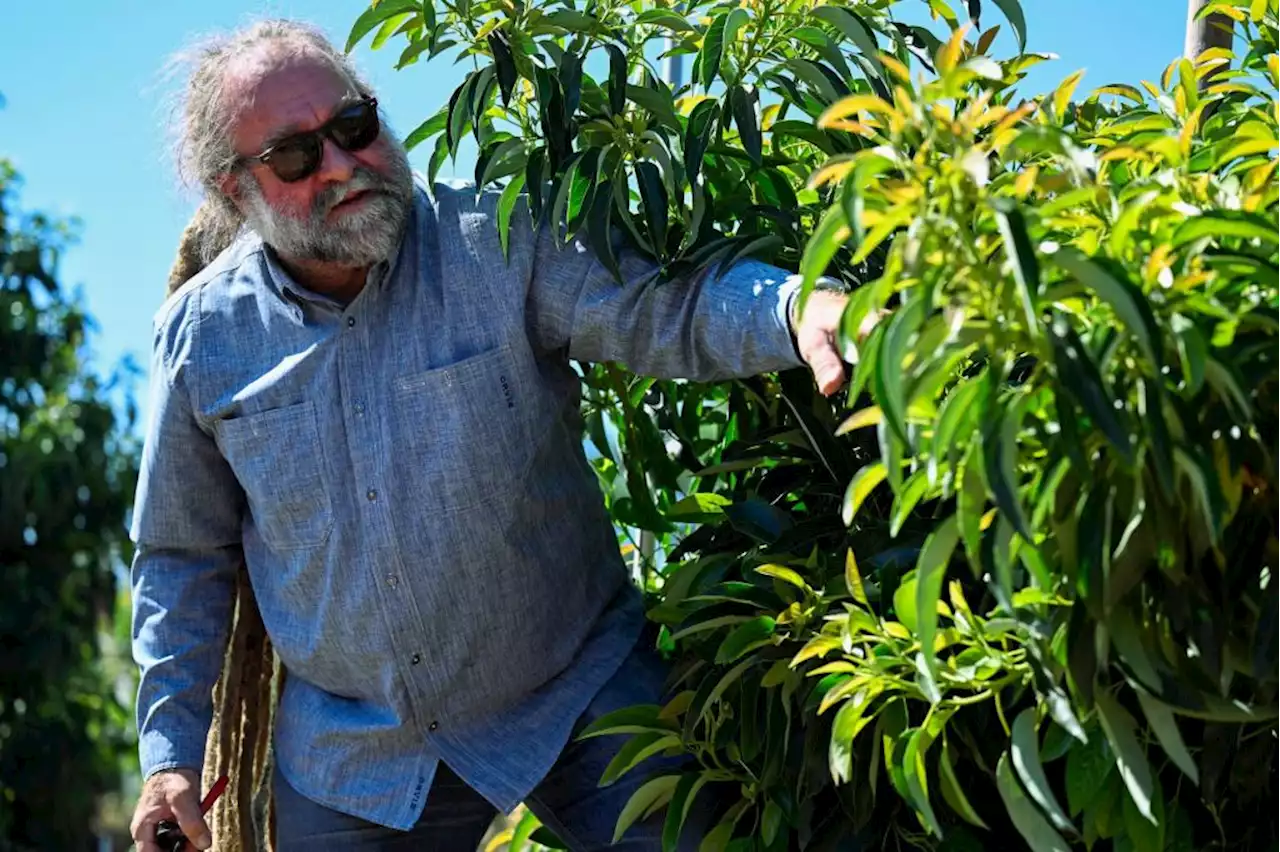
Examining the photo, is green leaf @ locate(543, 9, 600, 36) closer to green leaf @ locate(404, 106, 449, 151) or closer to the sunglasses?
green leaf @ locate(404, 106, 449, 151)

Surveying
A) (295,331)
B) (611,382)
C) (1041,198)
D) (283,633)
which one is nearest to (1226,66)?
(1041,198)

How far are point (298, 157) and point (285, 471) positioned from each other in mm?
384

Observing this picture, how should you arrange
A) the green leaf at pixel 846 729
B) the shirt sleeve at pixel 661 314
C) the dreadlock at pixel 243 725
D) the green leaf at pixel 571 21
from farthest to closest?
the dreadlock at pixel 243 725, the green leaf at pixel 571 21, the shirt sleeve at pixel 661 314, the green leaf at pixel 846 729

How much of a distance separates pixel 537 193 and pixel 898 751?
0.70 metres

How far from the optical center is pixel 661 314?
6.07ft

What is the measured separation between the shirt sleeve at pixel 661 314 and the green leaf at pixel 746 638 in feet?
0.84

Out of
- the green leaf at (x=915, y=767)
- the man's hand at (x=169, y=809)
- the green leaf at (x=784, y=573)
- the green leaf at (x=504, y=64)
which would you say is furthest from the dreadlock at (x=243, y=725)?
the green leaf at (x=915, y=767)

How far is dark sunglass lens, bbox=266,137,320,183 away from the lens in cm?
207

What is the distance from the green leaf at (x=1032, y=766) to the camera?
49.1 inches

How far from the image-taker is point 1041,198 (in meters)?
1.74

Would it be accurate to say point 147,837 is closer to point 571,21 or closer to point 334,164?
point 334,164

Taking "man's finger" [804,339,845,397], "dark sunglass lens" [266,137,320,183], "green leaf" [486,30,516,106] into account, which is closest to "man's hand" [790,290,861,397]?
"man's finger" [804,339,845,397]

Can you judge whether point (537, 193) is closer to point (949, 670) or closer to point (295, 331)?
point (295, 331)

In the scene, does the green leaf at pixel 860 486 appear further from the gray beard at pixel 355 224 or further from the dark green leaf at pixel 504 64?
the gray beard at pixel 355 224
